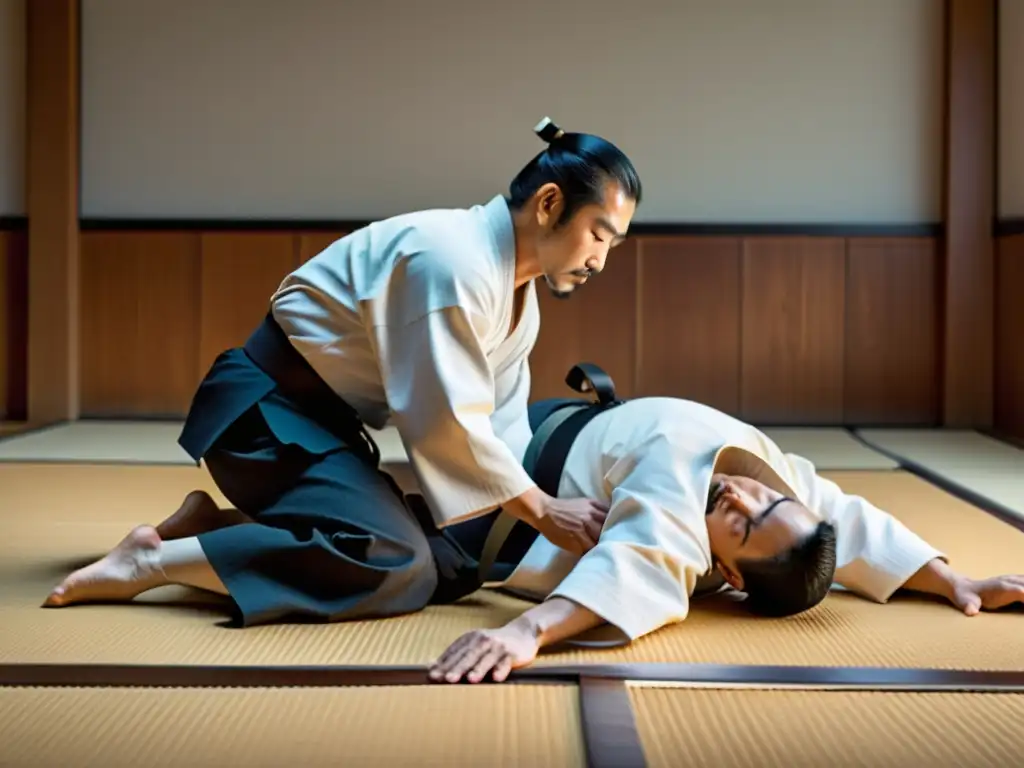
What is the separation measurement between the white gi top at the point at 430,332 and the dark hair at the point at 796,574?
41cm

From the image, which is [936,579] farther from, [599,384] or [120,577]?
[120,577]

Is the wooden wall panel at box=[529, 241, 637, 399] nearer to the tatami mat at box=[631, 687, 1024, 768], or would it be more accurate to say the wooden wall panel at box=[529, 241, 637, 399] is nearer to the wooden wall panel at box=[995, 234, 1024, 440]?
the wooden wall panel at box=[995, 234, 1024, 440]

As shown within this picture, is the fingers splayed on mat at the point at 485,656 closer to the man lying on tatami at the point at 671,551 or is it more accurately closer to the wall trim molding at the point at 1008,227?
the man lying on tatami at the point at 671,551

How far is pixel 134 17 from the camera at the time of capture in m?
5.05

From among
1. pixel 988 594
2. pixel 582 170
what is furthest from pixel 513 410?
pixel 988 594

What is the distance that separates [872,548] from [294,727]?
1.14 m

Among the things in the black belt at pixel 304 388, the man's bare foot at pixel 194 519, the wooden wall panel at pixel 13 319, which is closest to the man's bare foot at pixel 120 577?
the man's bare foot at pixel 194 519

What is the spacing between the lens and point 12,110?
16.5 ft

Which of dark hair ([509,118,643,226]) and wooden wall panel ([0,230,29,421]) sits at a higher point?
dark hair ([509,118,643,226])

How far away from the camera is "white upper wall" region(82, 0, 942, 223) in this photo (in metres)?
4.96

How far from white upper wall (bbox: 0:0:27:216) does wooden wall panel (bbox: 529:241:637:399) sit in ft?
7.51

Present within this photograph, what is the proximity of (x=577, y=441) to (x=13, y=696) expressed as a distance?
3.59 ft

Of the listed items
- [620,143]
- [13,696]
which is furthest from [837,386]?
[13,696]

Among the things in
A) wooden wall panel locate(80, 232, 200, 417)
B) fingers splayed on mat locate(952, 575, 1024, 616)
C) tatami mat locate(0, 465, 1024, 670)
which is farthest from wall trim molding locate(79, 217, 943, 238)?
fingers splayed on mat locate(952, 575, 1024, 616)
